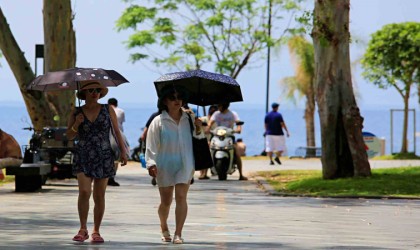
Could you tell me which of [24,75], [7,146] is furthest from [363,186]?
[24,75]

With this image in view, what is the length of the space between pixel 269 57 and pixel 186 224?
49.9m

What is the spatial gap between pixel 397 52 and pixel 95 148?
152 ft

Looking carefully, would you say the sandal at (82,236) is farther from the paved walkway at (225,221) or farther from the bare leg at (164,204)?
the bare leg at (164,204)

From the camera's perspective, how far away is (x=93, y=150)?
15.2 metres

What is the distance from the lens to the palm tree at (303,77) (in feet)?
265

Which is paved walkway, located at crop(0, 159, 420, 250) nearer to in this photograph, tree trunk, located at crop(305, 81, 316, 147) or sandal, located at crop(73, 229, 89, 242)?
sandal, located at crop(73, 229, 89, 242)

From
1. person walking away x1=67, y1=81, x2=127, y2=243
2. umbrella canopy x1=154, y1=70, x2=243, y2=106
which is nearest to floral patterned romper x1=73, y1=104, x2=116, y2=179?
person walking away x1=67, y1=81, x2=127, y2=243

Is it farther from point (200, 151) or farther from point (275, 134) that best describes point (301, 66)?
point (200, 151)

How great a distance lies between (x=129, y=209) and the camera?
20766 millimetres

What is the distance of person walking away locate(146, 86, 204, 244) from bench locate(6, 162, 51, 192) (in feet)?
32.8

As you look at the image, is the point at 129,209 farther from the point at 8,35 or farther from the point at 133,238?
the point at 8,35

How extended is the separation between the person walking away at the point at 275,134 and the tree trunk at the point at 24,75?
8829mm

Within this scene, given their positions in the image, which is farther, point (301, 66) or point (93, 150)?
point (301, 66)

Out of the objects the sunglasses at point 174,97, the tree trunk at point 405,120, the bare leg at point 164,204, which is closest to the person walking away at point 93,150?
the bare leg at point 164,204
